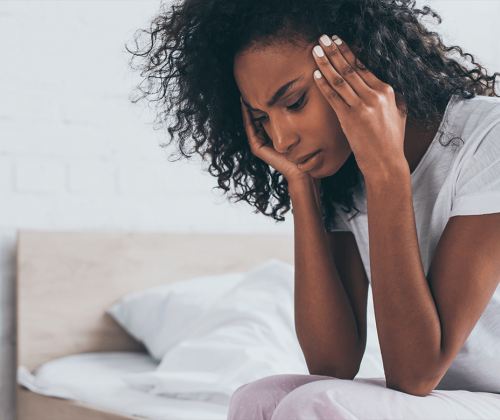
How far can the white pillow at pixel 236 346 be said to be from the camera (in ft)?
3.49

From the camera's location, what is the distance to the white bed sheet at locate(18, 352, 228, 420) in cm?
100

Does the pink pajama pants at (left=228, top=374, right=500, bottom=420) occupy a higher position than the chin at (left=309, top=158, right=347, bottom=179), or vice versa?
the chin at (left=309, top=158, right=347, bottom=179)

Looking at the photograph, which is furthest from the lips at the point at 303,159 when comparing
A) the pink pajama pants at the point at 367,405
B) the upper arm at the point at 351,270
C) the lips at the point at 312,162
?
the pink pajama pants at the point at 367,405

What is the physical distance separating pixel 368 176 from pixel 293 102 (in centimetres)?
15

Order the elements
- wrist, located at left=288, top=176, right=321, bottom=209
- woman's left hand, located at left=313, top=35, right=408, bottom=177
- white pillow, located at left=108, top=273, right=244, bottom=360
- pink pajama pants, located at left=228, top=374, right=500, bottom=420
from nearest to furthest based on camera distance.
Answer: pink pajama pants, located at left=228, top=374, right=500, bottom=420
woman's left hand, located at left=313, top=35, right=408, bottom=177
wrist, located at left=288, top=176, right=321, bottom=209
white pillow, located at left=108, top=273, right=244, bottom=360

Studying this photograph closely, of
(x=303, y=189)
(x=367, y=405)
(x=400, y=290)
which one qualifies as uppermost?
(x=303, y=189)

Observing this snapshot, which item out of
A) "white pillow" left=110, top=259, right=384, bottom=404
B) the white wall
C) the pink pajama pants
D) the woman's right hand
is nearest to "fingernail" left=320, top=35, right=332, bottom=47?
the woman's right hand

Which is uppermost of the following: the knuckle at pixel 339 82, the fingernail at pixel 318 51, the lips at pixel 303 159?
the fingernail at pixel 318 51

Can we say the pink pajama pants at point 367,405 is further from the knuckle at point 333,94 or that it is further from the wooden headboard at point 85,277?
the wooden headboard at point 85,277

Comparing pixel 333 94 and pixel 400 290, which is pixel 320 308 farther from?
pixel 333 94

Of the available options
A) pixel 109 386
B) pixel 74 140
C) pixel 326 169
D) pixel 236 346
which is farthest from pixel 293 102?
pixel 74 140

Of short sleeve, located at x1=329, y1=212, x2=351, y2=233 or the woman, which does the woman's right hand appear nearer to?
the woman

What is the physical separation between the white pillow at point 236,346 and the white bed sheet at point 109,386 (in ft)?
0.11

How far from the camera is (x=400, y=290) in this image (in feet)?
2.15
